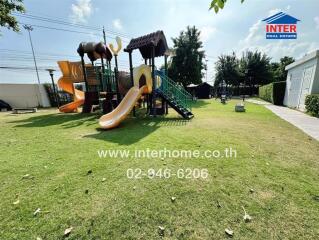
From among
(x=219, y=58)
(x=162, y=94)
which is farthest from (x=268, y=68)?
(x=162, y=94)

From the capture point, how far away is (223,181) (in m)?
2.88

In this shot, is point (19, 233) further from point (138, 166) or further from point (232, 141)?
point (232, 141)

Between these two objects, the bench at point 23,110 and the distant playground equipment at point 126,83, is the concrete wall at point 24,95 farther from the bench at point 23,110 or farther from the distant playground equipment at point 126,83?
the distant playground equipment at point 126,83

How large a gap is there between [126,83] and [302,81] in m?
12.8

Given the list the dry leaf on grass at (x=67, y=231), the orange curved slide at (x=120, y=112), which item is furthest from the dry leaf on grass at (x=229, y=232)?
the orange curved slide at (x=120, y=112)

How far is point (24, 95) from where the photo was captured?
61.0 ft

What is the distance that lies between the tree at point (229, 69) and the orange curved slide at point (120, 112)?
35276 mm

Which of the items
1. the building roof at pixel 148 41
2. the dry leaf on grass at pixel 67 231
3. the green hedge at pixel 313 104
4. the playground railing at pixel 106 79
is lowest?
the dry leaf on grass at pixel 67 231

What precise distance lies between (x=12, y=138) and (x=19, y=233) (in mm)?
5449

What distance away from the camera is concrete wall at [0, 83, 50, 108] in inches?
707

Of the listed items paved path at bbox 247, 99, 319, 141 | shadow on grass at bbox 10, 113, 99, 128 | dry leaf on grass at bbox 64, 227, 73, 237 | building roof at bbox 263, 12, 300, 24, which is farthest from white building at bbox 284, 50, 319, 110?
dry leaf on grass at bbox 64, 227, 73, 237

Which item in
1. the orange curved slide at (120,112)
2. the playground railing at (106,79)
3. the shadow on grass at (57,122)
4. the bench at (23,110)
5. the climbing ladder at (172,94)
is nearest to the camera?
the orange curved slide at (120,112)

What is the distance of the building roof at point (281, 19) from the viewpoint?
37.1ft

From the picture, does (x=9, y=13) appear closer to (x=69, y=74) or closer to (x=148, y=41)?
(x=69, y=74)
